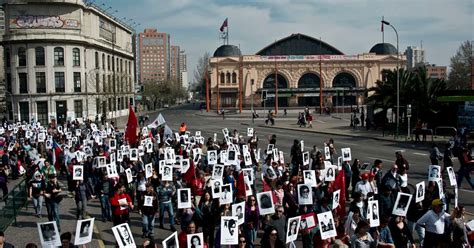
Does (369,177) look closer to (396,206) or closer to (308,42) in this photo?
(396,206)

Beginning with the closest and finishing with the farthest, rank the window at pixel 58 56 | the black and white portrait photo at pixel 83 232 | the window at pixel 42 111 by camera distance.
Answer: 1. the black and white portrait photo at pixel 83 232
2. the window at pixel 42 111
3. the window at pixel 58 56

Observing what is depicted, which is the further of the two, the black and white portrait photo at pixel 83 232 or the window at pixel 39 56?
the window at pixel 39 56

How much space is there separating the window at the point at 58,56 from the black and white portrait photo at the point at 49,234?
218 feet

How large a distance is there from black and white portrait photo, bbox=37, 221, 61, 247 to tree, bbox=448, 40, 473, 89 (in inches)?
3778

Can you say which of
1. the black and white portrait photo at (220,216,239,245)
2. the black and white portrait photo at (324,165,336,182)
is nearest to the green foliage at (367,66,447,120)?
the black and white portrait photo at (324,165,336,182)

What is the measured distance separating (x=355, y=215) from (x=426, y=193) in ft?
9.71

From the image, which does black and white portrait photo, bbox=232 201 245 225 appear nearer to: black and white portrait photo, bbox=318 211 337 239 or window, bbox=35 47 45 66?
black and white portrait photo, bbox=318 211 337 239

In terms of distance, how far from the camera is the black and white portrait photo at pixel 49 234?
942 centimetres

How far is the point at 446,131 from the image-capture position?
1661 inches

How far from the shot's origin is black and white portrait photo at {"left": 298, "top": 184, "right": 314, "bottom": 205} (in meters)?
12.1

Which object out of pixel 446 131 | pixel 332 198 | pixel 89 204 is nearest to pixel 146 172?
pixel 89 204

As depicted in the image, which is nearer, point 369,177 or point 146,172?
point 369,177

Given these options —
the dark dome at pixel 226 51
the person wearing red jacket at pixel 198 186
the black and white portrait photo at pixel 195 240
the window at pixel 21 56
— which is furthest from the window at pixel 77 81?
the black and white portrait photo at pixel 195 240

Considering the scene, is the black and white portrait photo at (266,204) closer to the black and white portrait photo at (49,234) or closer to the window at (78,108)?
the black and white portrait photo at (49,234)
